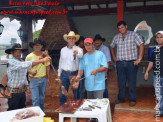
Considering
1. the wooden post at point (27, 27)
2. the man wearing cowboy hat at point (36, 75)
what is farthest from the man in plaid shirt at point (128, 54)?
the wooden post at point (27, 27)

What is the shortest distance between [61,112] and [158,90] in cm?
225

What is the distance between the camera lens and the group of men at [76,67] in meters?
3.25

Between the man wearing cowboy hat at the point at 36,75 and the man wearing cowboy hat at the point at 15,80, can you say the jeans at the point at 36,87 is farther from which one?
the man wearing cowboy hat at the point at 15,80

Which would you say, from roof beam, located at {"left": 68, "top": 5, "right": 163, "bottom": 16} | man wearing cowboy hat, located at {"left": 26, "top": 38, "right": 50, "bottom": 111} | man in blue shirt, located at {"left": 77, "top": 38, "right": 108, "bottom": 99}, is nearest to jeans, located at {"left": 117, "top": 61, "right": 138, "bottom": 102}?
man in blue shirt, located at {"left": 77, "top": 38, "right": 108, "bottom": 99}

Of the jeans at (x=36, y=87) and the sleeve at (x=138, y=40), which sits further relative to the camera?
the sleeve at (x=138, y=40)

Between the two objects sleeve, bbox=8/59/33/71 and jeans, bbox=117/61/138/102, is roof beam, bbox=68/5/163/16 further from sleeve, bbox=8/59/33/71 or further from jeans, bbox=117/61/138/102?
sleeve, bbox=8/59/33/71

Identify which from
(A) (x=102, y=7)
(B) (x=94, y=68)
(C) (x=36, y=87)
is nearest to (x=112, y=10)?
(A) (x=102, y=7)

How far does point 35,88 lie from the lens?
3.68 metres

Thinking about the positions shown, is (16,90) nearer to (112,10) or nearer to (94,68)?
(94,68)

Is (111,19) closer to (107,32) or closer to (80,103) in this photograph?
(107,32)

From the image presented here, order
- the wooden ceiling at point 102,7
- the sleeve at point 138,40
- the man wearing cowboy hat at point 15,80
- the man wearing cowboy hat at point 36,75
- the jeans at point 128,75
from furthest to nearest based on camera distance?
1. the wooden ceiling at point 102,7
2. the jeans at point 128,75
3. the sleeve at point 138,40
4. the man wearing cowboy hat at point 36,75
5. the man wearing cowboy hat at point 15,80

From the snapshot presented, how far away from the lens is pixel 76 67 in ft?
12.2

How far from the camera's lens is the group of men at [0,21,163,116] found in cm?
325

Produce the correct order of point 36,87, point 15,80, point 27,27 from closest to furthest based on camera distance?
point 15,80
point 36,87
point 27,27
